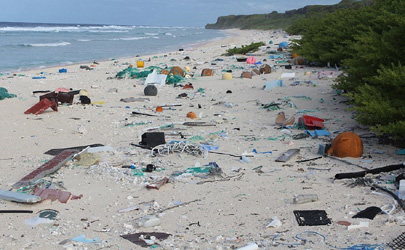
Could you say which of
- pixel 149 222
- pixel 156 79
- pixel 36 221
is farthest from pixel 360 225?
pixel 156 79

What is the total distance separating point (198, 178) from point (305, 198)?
3.81 feet

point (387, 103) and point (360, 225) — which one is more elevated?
point (387, 103)

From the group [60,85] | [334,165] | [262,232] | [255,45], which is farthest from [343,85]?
[255,45]

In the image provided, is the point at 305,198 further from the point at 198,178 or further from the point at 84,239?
the point at 84,239

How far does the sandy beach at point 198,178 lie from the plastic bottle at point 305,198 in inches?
2.0

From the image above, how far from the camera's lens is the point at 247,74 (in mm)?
11469

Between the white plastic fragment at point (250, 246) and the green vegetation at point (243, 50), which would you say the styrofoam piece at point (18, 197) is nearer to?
the white plastic fragment at point (250, 246)

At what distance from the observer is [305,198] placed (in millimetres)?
3752

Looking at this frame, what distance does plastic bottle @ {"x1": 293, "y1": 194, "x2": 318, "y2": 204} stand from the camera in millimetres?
3740

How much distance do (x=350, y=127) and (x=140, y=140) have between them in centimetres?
290

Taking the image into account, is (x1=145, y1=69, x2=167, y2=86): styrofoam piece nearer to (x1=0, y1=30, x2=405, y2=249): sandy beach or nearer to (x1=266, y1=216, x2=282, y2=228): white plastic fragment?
(x1=0, y1=30, x2=405, y2=249): sandy beach

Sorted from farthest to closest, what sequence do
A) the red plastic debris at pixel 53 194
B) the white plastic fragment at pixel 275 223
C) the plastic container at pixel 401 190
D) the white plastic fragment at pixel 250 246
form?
the red plastic debris at pixel 53 194
the plastic container at pixel 401 190
the white plastic fragment at pixel 275 223
the white plastic fragment at pixel 250 246

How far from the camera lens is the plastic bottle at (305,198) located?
12.3ft

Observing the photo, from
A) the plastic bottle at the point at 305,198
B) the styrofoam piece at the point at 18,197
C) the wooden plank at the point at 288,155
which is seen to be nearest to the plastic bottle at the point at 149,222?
the styrofoam piece at the point at 18,197
